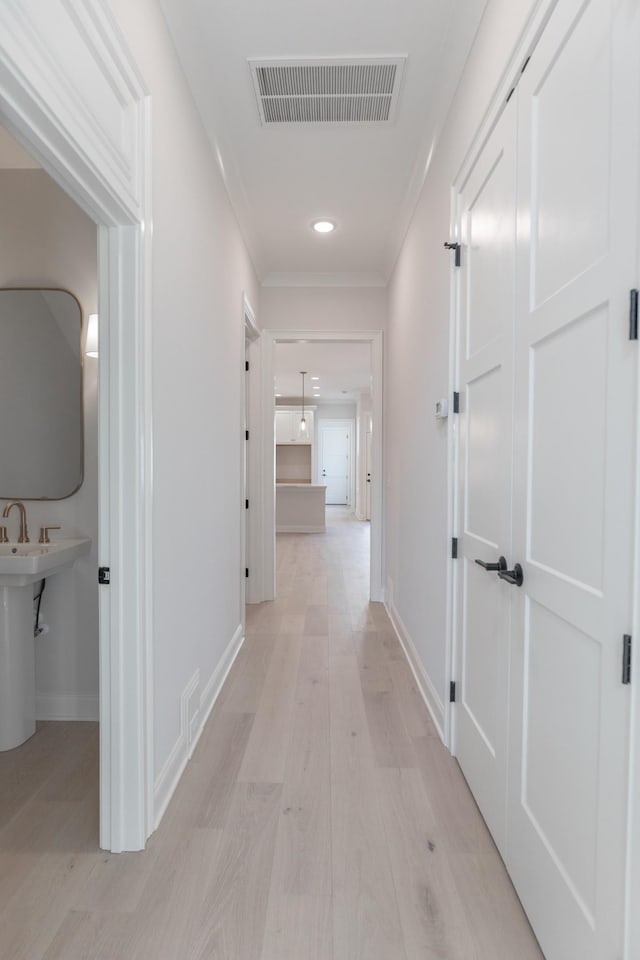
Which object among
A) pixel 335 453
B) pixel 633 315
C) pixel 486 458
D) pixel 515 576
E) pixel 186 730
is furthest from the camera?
pixel 335 453

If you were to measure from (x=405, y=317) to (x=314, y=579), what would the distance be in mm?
2922

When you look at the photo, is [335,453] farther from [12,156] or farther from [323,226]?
[12,156]

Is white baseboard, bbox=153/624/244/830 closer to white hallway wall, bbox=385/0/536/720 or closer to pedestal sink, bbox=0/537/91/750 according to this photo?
pedestal sink, bbox=0/537/91/750

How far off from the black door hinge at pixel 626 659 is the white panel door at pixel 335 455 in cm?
1182

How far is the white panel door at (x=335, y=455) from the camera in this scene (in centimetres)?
1276

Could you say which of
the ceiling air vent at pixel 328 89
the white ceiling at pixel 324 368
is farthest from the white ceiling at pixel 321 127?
the white ceiling at pixel 324 368

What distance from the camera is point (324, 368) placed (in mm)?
8492

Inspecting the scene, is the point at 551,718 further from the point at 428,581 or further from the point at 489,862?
the point at 428,581

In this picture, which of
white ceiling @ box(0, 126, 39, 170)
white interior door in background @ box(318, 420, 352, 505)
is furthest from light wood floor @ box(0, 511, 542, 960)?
white interior door in background @ box(318, 420, 352, 505)

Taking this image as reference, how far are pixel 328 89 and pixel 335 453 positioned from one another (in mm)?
10755

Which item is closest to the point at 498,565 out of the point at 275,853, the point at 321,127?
the point at 275,853

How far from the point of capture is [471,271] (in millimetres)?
1907

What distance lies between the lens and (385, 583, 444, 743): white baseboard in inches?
90.0

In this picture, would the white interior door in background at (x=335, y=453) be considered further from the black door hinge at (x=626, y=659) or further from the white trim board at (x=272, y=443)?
the black door hinge at (x=626, y=659)
